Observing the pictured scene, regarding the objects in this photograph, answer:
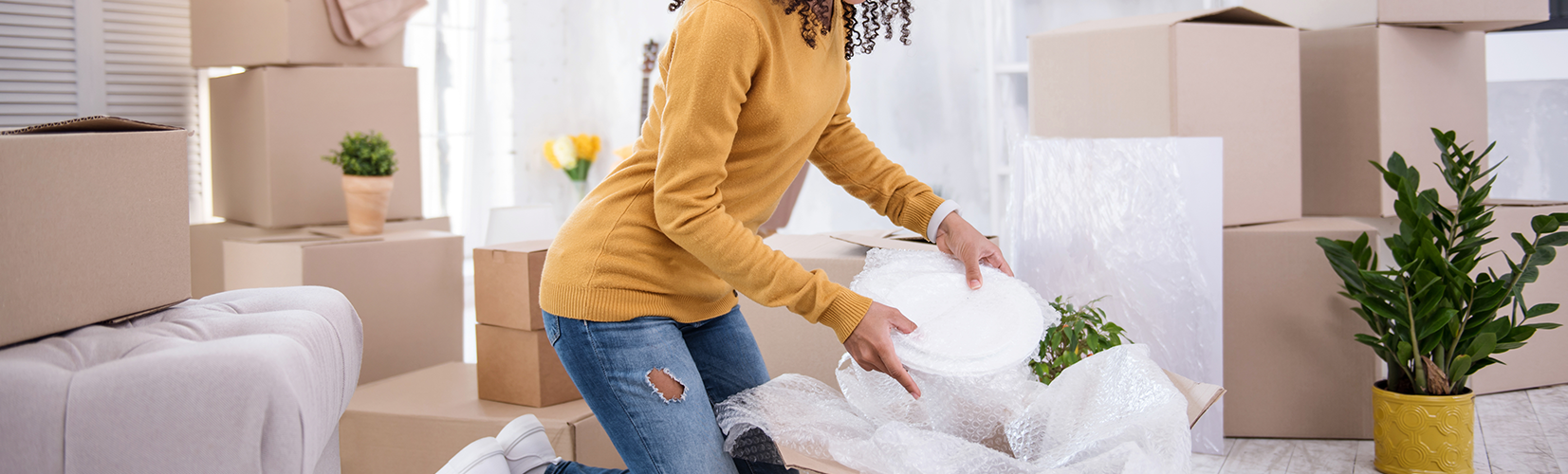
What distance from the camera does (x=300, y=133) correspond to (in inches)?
91.8

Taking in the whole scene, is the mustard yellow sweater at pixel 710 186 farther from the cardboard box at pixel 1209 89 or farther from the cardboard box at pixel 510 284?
the cardboard box at pixel 1209 89

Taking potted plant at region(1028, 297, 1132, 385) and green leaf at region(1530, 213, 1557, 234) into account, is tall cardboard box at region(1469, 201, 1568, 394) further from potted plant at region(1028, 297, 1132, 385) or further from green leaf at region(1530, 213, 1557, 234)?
potted plant at region(1028, 297, 1132, 385)

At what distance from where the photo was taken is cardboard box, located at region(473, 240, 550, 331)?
1.67m

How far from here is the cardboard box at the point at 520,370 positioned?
5.50 feet

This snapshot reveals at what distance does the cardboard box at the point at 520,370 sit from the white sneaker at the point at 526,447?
0.79 feet

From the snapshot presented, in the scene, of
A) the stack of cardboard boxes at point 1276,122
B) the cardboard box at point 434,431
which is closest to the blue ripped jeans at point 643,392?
the cardboard box at point 434,431

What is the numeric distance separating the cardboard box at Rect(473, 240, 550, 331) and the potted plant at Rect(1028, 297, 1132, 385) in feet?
2.80

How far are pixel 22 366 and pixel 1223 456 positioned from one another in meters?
1.94

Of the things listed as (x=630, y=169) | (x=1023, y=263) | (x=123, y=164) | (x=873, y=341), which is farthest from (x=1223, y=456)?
(x=123, y=164)

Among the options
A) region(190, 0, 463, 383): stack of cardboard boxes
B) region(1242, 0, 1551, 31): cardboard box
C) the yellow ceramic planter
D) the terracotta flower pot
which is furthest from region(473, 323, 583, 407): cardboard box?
region(1242, 0, 1551, 31): cardboard box

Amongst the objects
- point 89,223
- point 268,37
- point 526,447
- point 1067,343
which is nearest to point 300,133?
point 268,37

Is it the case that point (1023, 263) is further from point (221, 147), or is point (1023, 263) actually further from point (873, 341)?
point (221, 147)

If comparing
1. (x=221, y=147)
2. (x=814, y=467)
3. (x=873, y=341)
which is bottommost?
(x=814, y=467)

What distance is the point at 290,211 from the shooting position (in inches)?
91.9
